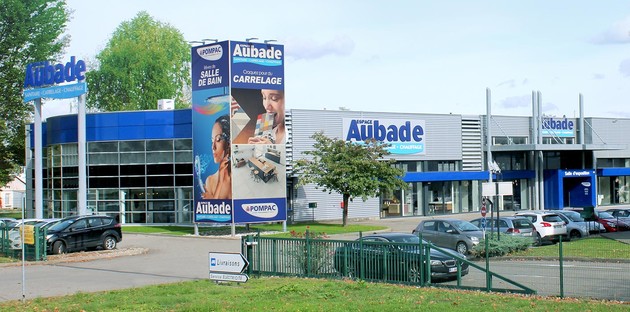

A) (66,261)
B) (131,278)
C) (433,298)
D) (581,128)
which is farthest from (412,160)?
(433,298)

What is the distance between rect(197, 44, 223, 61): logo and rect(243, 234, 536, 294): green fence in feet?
66.5

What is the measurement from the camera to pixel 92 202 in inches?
1971

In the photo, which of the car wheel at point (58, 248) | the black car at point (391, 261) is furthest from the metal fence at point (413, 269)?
the car wheel at point (58, 248)

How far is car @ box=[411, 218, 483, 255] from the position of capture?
2903cm

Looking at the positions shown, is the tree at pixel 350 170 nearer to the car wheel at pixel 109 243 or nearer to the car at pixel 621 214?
the car at pixel 621 214

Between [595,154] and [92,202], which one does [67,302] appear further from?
[595,154]

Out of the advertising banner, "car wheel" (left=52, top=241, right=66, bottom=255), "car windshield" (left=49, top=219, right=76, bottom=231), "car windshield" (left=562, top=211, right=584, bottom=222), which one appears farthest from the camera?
the advertising banner

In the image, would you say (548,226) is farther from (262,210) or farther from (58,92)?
(58,92)

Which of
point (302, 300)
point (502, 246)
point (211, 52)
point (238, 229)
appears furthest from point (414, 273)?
point (238, 229)

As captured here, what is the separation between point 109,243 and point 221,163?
9369 mm

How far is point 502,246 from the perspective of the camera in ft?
87.5

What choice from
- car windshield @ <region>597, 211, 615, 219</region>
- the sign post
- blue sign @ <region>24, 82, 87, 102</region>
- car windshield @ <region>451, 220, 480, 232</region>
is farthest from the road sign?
car windshield @ <region>597, 211, 615, 219</region>

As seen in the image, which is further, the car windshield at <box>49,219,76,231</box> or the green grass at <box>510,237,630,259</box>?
the car windshield at <box>49,219,76,231</box>

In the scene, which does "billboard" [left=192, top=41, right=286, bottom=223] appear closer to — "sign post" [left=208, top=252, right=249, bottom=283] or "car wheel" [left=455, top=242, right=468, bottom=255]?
"car wheel" [left=455, top=242, right=468, bottom=255]
